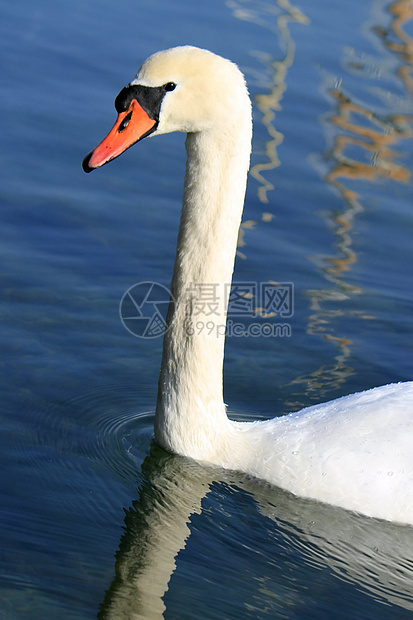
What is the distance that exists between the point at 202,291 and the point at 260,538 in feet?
4.15

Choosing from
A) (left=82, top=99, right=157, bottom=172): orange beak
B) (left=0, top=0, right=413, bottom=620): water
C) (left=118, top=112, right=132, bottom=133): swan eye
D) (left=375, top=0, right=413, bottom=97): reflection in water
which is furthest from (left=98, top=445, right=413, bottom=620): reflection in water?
(left=375, top=0, right=413, bottom=97): reflection in water

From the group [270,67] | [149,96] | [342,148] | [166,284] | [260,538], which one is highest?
[270,67]

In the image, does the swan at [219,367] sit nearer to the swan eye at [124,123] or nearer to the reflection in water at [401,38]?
the swan eye at [124,123]

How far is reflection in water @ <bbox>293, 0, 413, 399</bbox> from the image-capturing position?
7.03m

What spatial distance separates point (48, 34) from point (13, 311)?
6.21 meters

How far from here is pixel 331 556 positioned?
477 cm

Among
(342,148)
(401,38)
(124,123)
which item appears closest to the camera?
(124,123)

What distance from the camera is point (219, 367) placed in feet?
17.2

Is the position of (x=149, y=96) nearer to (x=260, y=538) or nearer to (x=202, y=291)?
(x=202, y=291)

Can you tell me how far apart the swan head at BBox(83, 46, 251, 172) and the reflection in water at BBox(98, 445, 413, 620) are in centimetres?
172

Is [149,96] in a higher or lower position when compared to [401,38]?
lower

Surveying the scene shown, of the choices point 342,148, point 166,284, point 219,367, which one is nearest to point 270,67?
point 342,148

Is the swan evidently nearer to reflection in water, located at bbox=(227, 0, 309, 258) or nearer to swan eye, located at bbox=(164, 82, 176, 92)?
swan eye, located at bbox=(164, 82, 176, 92)

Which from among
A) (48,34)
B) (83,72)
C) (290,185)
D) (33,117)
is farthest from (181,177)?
(48,34)
